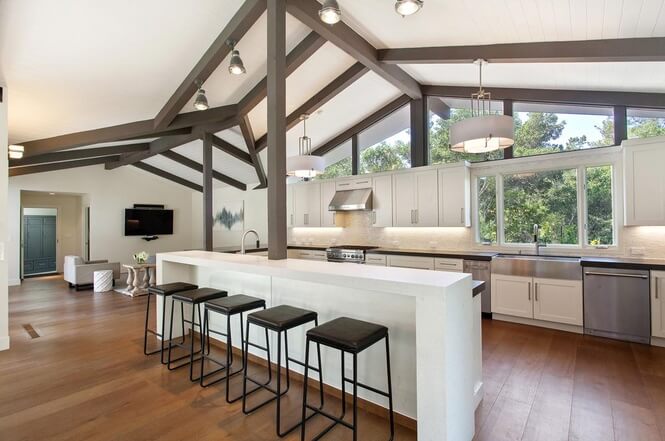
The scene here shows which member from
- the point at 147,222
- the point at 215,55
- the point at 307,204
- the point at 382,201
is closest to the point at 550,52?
the point at 382,201

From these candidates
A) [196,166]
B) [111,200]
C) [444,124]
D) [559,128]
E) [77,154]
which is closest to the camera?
[559,128]

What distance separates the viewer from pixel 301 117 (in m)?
5.84

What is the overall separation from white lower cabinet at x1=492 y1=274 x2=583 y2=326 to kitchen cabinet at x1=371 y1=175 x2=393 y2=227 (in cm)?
211

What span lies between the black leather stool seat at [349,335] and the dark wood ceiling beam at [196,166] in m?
7.86

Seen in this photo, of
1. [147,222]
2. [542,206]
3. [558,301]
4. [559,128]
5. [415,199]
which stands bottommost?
[558,301]

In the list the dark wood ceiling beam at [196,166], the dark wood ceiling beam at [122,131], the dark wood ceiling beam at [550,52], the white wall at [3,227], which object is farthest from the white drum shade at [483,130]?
the dark wood ceiling beam at [196,166]

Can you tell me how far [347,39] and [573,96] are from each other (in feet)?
10.3

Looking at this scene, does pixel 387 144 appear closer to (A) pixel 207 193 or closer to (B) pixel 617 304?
(A) pixel 207 193

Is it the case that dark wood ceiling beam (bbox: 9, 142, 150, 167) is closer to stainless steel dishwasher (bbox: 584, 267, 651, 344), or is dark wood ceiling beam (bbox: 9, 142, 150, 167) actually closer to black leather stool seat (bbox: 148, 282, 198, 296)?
black leather stool seat (bbox: 148, 282, 198, 296)

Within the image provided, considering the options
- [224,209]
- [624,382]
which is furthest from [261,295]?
[224,209]

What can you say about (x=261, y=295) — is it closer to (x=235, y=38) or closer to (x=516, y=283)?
(x=235, y=38)

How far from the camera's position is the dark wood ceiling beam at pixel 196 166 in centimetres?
845

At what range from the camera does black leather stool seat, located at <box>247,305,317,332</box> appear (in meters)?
2.13

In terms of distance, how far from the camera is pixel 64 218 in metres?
10.1
